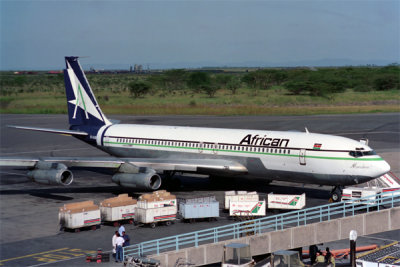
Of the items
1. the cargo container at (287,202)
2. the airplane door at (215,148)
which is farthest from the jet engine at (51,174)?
the cargo container at (287,202)

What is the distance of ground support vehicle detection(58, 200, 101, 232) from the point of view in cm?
Result: 3412

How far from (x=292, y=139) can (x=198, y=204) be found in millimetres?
9294

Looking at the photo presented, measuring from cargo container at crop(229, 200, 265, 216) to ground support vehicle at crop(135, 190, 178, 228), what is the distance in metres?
3.74

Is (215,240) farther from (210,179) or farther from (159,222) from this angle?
(210,179)

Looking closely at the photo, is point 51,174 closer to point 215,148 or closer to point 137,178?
point 137,178

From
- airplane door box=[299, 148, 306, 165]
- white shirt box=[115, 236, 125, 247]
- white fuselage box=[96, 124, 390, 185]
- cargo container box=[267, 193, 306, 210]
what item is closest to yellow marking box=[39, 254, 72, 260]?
white shirt box=[115, 236, 125, 247]

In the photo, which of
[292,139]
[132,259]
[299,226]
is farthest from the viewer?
[292,139]

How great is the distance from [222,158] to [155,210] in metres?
11.0

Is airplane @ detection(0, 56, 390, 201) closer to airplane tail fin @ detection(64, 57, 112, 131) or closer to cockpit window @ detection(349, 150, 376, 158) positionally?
cockpit window @ detection(349, 150, 376, 158)

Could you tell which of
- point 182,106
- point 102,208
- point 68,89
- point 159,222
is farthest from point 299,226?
point 182,106

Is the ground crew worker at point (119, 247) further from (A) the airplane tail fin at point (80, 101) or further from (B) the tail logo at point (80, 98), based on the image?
(B) the tail logo at point (80, 98)

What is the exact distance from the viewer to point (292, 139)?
1647 inches

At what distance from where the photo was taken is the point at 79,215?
112 feet

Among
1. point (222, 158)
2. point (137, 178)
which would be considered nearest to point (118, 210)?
point (137, 178)
